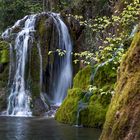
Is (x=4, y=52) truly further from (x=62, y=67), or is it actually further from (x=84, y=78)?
(x=84, y=78)

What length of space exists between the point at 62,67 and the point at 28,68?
7.57 feet

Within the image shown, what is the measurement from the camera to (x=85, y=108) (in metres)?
12.9

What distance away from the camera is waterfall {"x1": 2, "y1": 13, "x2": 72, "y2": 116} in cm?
2045

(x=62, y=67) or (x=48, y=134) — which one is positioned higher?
(x=62, y=67)

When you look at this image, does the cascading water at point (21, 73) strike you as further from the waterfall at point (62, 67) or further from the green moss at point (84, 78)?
the green moss at point (84, 78)

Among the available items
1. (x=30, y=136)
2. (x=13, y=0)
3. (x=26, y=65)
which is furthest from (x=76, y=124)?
(x=13, y=0)

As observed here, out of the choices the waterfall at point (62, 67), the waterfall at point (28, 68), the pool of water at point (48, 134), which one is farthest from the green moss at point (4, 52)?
the pool of water at point (48, 134)

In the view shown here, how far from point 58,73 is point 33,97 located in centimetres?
288

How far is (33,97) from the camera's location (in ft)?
67.3

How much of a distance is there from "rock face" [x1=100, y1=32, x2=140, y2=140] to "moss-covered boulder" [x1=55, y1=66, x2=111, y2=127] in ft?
20.2

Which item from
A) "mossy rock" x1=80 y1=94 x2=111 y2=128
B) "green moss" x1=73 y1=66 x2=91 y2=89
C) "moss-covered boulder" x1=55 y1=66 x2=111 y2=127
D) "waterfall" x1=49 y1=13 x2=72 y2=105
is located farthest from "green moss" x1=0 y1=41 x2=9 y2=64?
"mossy rock" x1=80 y1=94 x2=111 y2=128

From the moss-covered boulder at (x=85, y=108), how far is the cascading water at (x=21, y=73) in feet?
17.6

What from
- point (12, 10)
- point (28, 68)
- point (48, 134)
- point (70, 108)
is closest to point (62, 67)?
point (28, 68)

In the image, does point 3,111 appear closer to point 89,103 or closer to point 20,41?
point 20,41
